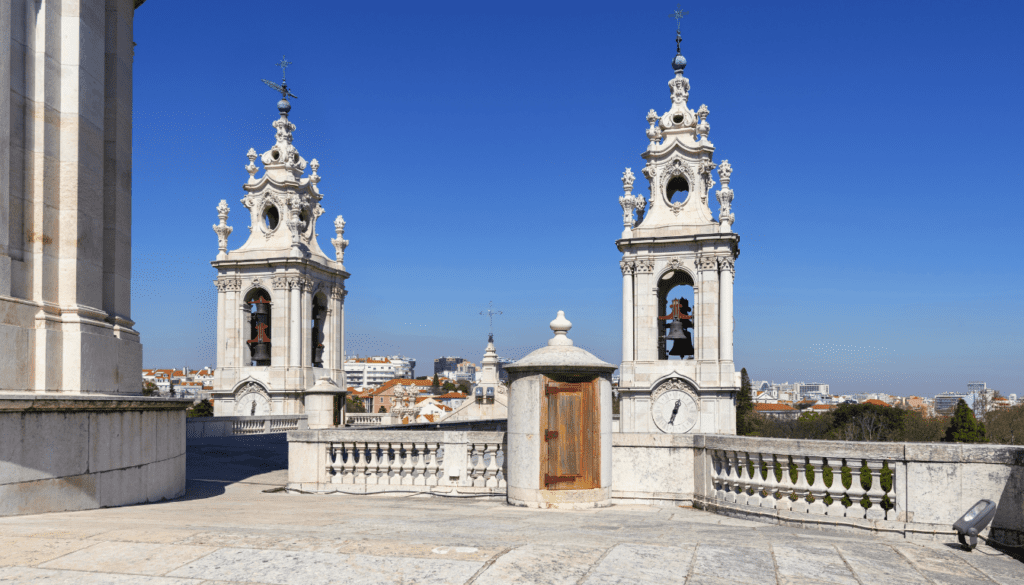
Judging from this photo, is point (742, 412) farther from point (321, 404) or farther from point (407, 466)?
point (407, 466)

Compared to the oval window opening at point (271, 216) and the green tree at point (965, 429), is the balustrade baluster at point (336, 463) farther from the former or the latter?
the green tree at point (965, 429)

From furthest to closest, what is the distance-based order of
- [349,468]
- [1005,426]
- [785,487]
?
[1005,426], [349,468], [785,487]

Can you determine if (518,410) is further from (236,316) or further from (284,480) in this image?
(236,316)

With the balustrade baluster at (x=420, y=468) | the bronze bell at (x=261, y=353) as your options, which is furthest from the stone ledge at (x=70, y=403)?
the bronze bell at (x=261, y=353)

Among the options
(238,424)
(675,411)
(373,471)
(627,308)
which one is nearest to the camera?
(373,471)

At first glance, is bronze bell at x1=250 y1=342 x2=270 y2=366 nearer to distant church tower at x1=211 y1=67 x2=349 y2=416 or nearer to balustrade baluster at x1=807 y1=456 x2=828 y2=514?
distant church tower at x1=211 y1=67 x2=349 y2=416

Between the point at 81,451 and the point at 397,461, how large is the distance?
14.5 feet

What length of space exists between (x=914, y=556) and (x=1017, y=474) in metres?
1.81

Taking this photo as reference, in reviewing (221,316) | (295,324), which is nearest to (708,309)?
(295,324)

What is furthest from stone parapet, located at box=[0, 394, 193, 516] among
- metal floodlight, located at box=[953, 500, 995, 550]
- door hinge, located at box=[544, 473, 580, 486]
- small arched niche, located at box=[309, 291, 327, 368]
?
small arched niche, located at box=[309, 291, 327, 368]

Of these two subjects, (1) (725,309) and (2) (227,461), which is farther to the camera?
(1) (725,309)

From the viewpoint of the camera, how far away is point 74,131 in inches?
449

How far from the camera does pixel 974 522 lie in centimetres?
797

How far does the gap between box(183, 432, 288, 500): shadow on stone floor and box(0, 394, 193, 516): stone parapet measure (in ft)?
4.04
